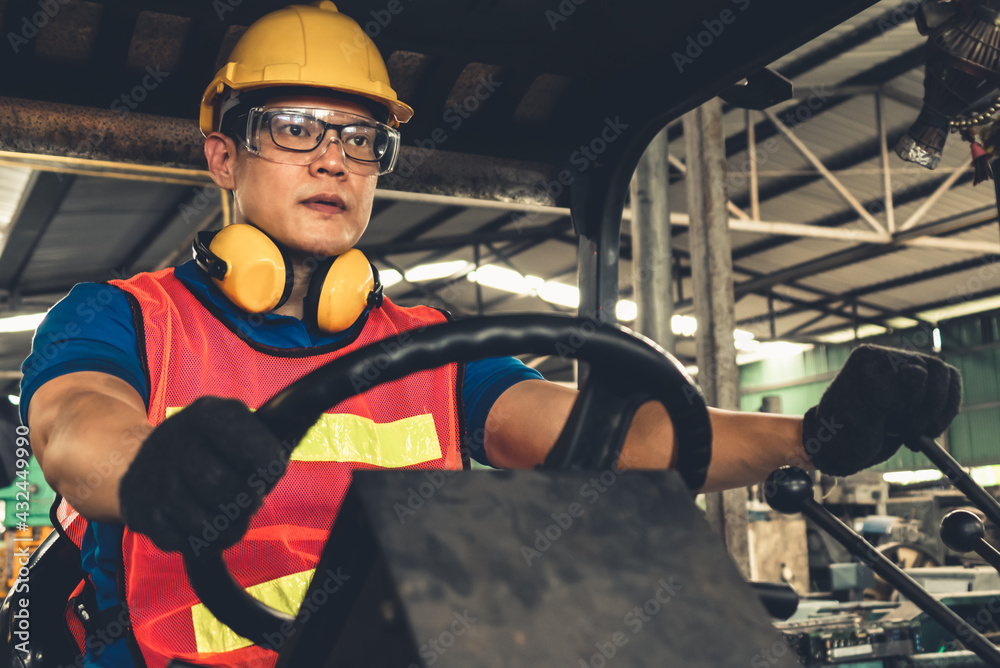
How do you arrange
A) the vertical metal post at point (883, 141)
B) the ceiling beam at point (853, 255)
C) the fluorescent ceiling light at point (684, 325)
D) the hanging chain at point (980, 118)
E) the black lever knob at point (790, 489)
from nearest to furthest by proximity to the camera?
the black lever knob at point (790, 489) < the hanging chain at point (980, 118) < the vertical metal post at point (883, 141) < the ceiling beam at point (853, 255) < the fluorescent ceiling light at point (684, 325)

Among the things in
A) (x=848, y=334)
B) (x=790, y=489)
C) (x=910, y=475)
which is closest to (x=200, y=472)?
(x=790, y=489)

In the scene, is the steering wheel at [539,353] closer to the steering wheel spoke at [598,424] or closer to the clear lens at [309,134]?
the steering wheel spoke at [598,424]

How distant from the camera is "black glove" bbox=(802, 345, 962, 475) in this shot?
42.0 inches

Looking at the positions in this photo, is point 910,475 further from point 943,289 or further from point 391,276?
point 391,276

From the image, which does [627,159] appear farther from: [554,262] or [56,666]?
[554,262]

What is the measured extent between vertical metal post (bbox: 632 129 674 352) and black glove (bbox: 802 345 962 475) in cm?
382

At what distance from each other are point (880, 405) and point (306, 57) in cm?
97

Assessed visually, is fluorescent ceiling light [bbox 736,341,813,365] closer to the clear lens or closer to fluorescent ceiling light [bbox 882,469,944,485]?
fluorescent ceiling light [bbox 882,469,944,485]

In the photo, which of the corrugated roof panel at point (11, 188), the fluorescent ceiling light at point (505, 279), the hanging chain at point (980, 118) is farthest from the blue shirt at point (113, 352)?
the fluorescent ceiling light at point (505, 279)

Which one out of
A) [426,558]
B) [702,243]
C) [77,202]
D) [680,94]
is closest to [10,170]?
[77,202]

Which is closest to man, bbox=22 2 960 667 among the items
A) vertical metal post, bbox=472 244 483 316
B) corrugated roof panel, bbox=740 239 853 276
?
vertical metal post, bbox=472 244 483 316

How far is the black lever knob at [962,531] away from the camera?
153cm

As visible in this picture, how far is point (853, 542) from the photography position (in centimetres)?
131

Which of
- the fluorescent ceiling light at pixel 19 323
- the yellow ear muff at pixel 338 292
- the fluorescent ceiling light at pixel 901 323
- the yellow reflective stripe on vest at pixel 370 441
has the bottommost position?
the yellow reflective stripe on vest at pixel 370 441
